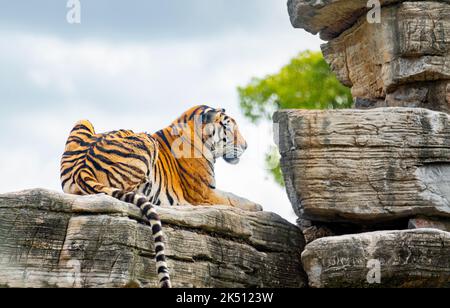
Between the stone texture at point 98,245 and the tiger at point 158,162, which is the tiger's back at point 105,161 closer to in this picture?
the tiger at point 158,162

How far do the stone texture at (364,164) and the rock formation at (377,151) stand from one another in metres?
0.01

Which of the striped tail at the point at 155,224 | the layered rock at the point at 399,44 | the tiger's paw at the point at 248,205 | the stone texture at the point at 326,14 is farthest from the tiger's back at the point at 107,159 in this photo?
the layered rock at the point at 399,44

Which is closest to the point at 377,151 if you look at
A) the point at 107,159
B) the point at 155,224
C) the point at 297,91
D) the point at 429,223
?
the point at 429,223

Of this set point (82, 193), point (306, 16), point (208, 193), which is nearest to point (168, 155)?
point (208, 193)

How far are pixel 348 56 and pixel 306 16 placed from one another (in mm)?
840

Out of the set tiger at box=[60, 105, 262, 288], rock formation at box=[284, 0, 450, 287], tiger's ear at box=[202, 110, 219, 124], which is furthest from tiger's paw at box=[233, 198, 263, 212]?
tiger's ear at box=[202, 110, 219, 124]

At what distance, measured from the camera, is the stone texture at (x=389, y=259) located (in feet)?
37.6

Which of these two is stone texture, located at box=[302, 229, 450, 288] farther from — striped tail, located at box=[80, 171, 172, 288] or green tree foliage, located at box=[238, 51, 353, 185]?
green tree foliage, located at box=[238, 51, 353, 185]

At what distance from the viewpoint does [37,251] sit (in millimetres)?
10969

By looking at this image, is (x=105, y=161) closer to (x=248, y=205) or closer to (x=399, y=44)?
(x=248, y=205)

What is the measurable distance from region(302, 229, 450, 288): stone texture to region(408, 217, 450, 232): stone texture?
0.83 meters

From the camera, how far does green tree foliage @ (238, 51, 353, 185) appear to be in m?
23.0
